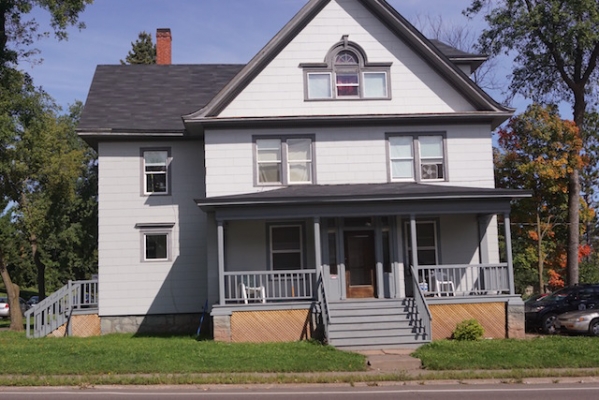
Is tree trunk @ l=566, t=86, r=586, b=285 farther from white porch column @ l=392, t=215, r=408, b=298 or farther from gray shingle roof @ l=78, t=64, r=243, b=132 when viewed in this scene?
gray shingle roof @ l=78, t=64, r=243, b=132

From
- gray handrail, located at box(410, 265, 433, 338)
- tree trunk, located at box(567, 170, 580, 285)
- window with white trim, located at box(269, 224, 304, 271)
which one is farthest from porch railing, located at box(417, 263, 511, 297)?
tree trunk, located at box(567, 170, 580, 285)

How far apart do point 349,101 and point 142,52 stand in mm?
38930

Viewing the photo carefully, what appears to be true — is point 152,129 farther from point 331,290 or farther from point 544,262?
point 544,262

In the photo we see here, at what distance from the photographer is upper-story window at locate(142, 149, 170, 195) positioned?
23375mm

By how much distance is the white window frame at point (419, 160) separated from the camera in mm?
22062

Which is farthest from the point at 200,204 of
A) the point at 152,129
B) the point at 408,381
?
the point at 408,381

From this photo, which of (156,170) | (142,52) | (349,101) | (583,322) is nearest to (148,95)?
(156,170)

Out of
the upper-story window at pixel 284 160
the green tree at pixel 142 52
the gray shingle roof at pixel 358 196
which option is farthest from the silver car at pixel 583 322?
the green tree at pixel 142 52

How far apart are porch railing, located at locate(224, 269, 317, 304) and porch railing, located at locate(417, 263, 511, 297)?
11.0ft

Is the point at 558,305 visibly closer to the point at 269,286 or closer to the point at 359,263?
the point at 359,263

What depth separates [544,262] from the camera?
37.9m

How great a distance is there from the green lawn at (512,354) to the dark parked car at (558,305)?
3.59 m

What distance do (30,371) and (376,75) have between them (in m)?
13.7

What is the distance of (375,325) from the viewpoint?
61.5 feet
